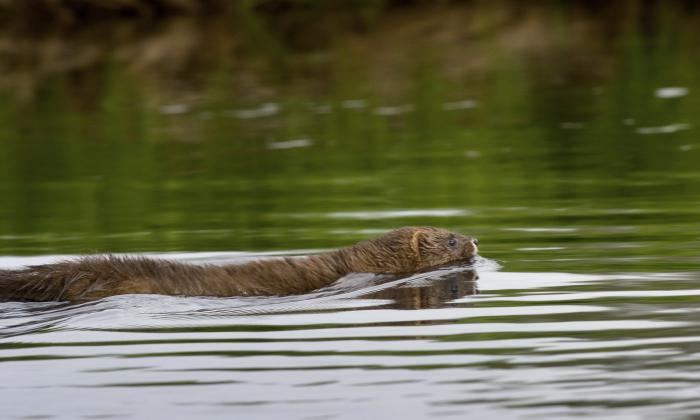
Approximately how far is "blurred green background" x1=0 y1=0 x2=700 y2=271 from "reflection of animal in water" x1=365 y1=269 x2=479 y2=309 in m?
0.53

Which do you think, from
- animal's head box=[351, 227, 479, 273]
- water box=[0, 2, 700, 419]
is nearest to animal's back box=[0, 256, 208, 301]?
water box=[0, 2, 700, 419]

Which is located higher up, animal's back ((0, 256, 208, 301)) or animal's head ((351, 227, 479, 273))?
animal's back ((0, 256, 208, 301))

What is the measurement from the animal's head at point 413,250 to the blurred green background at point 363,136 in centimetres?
47

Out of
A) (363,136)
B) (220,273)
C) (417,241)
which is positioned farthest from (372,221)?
(363,136)

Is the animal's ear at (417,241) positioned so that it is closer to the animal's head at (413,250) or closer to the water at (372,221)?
the animal's head at (413,250)

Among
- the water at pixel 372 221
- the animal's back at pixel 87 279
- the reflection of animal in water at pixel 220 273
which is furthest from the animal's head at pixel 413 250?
the animal's back at pixel 87 279

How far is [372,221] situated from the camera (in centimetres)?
1480

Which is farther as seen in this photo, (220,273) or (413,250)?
(413,250)

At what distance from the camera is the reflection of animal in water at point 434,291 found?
10.6m

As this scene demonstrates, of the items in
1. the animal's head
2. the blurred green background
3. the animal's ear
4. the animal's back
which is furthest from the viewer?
the blurred green background

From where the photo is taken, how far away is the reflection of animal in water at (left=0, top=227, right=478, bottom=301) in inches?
414

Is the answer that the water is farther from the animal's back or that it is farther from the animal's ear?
the animal's ear

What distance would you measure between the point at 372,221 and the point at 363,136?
24.6 ft

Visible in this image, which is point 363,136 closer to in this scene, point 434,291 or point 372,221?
point 372,221
